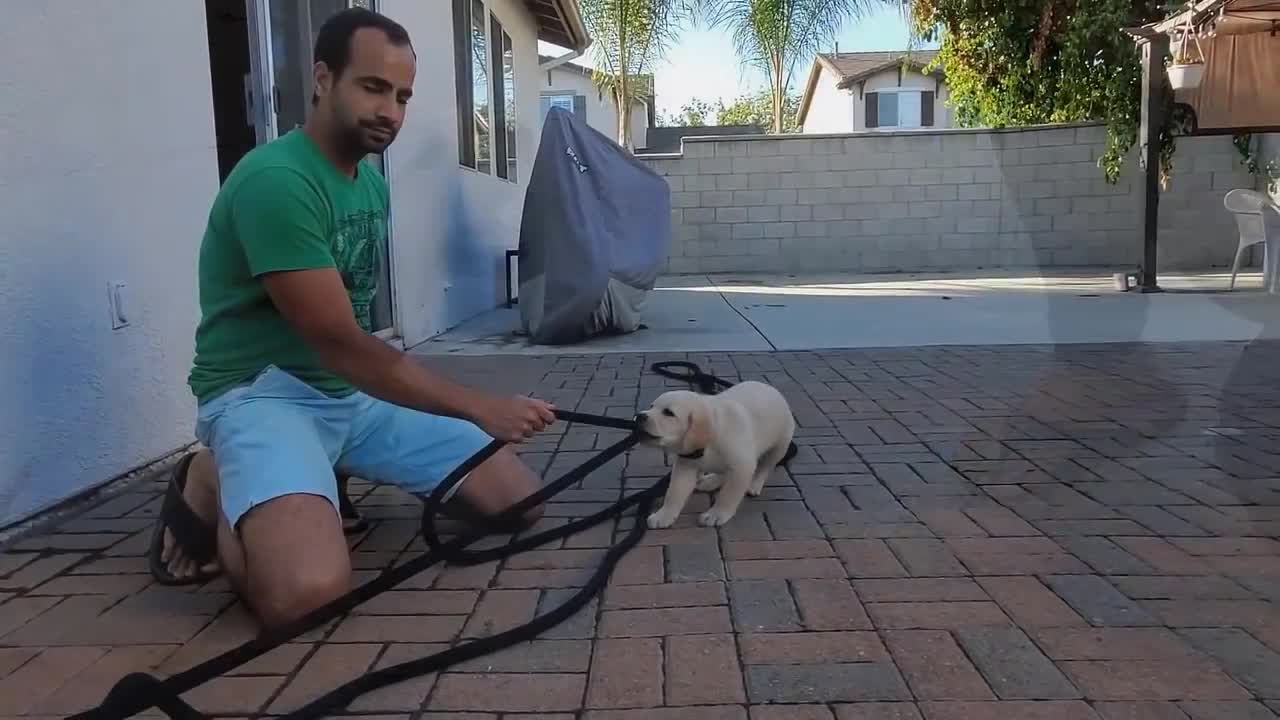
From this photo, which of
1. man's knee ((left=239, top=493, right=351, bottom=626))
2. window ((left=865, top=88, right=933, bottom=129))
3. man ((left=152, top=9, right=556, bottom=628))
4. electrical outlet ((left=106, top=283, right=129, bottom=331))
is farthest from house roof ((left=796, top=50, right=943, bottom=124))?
man's knee ((left=239, top=493, right=351, bottom=626))

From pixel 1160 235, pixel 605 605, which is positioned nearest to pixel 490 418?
pixel 605 605

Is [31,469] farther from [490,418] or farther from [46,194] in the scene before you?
[490,418]

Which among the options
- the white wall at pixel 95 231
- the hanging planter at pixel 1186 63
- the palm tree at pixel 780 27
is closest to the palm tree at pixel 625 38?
the palm tree at pixel 780 27

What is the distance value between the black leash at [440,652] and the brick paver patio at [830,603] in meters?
0.04

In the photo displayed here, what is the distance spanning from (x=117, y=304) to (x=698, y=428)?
219cm

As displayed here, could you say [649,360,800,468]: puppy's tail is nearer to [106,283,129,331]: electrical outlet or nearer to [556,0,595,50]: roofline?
[106,283,129,331]: electrical outlet

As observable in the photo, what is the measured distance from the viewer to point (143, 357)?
3506 millimetres

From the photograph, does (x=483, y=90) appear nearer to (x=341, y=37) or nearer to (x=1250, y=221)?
(x=341, y=37)

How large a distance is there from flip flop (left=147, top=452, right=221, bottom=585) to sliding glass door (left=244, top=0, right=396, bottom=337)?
2.76 m

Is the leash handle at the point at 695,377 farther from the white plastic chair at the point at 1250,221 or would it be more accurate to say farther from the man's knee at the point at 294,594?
the white plastic chair at the point at 1250,221

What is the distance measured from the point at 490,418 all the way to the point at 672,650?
706mm

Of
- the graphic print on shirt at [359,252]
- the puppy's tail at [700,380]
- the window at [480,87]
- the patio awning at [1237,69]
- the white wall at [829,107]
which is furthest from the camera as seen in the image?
the white wall at [829,107]

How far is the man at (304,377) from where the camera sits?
2264 mm

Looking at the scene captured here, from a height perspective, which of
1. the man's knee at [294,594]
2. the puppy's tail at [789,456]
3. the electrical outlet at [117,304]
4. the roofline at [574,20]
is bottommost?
the puppy's tail at [789,456]
